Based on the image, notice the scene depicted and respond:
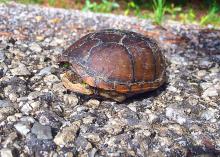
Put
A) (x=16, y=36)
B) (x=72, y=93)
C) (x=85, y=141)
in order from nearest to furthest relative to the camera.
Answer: (x=85, y=141), (x=72, y=93), (x=16, y=36)

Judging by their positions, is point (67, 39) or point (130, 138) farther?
point (67, 39)

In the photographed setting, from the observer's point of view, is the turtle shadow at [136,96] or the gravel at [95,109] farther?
the turtle shadow at [136,96]

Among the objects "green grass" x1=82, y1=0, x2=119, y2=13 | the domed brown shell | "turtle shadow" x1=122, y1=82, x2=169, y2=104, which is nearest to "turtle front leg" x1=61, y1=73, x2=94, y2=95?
the domed brown shell

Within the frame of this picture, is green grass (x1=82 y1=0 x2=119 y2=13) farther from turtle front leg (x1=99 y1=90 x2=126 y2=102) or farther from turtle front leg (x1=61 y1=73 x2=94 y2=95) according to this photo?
turtle front leg (x1=99 y1=90 x2=126 y2=102)

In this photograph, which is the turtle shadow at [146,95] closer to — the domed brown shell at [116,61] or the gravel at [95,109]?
the gravel at [95,109]

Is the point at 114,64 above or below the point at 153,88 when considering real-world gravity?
above

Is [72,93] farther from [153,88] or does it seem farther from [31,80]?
[153,88]

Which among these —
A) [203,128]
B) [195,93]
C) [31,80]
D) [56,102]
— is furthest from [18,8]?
[203,128]

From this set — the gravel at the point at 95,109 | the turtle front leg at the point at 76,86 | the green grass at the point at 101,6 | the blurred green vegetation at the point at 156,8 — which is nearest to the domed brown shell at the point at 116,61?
the turtle front leg at the point at 76,86
